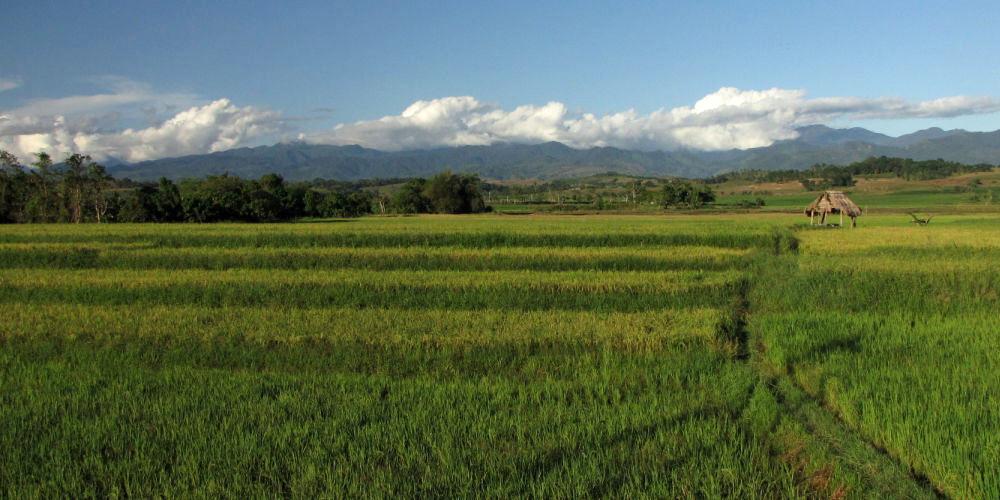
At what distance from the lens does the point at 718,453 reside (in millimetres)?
5473

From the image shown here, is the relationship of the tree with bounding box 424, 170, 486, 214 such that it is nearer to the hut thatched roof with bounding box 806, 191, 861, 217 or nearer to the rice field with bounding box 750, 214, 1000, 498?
the hut thatched roof with bounding box 806, 191, 861, 217

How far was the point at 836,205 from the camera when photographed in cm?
3838

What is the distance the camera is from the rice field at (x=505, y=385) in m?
5.11

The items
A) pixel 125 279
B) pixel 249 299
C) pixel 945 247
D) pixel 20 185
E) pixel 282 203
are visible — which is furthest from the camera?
pixel 282 203

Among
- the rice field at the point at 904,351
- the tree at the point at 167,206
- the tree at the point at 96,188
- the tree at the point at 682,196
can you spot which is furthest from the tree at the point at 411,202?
the rice field at the point at 904,351

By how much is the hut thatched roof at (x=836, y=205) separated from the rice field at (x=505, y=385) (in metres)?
22.3

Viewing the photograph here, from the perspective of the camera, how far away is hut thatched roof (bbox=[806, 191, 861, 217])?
37656mm

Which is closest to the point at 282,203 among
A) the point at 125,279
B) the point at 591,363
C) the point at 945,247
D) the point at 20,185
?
the point at 20,185

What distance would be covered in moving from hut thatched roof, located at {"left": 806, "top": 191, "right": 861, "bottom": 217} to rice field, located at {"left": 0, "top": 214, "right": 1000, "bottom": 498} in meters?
22.3

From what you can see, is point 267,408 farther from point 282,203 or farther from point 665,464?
point 282,203

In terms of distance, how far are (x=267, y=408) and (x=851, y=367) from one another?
6.99 m

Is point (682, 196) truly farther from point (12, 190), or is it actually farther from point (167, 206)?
point (12, 190)

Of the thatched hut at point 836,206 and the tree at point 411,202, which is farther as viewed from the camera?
the tree at point 411,202

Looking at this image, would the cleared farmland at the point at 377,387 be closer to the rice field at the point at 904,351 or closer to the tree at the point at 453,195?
the rice field at the point at 904,351
